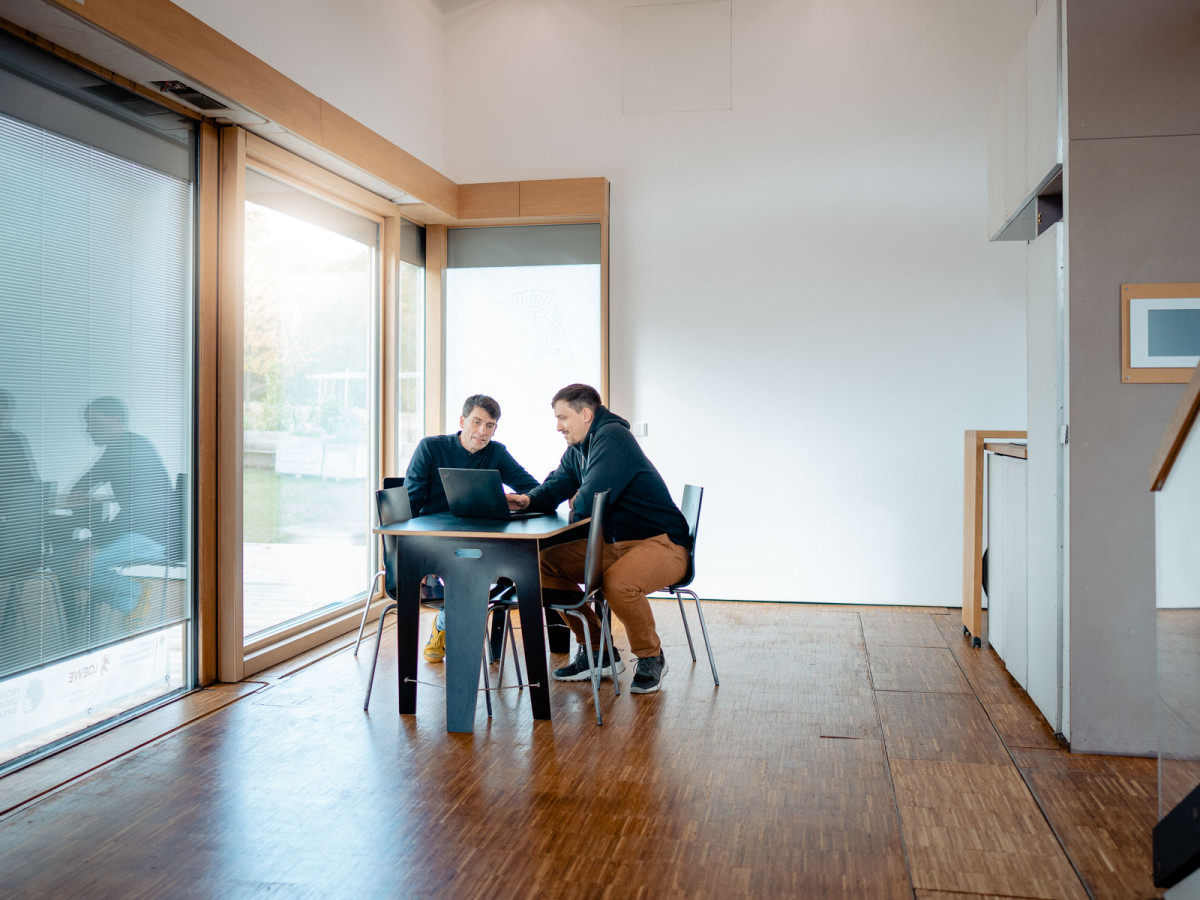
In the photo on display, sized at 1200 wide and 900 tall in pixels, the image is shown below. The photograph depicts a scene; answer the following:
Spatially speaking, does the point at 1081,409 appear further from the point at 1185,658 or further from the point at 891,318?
the point at 891,318

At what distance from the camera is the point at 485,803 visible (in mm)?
2998

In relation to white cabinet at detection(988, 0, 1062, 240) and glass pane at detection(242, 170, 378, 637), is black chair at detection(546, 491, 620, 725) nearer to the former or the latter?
glass pane at detection(242, 170, 378, 637)

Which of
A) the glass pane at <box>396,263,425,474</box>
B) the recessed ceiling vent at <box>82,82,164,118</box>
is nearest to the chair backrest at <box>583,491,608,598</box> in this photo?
the recessed ceiling vent at <box>82,82,164,118</box>

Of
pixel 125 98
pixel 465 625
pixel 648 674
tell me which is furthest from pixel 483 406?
pixel 125 98

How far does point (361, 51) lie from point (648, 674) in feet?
13.0

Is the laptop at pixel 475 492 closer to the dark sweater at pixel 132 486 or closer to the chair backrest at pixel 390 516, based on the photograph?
the chair backrest at pixel 390 516

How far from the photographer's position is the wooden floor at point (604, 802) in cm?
249

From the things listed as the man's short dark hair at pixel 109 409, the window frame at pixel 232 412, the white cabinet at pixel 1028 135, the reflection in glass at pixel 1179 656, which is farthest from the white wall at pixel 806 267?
the reflection in glass at pixel 1179 656

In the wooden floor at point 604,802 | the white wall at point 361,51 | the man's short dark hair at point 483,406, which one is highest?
the white wall at point 361,51

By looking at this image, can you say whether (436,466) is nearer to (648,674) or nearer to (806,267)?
(648,674)

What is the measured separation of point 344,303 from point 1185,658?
470cm

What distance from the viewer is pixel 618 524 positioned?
4.44m

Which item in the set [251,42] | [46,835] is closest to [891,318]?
[251,42]

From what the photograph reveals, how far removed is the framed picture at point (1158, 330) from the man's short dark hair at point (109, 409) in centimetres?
386
